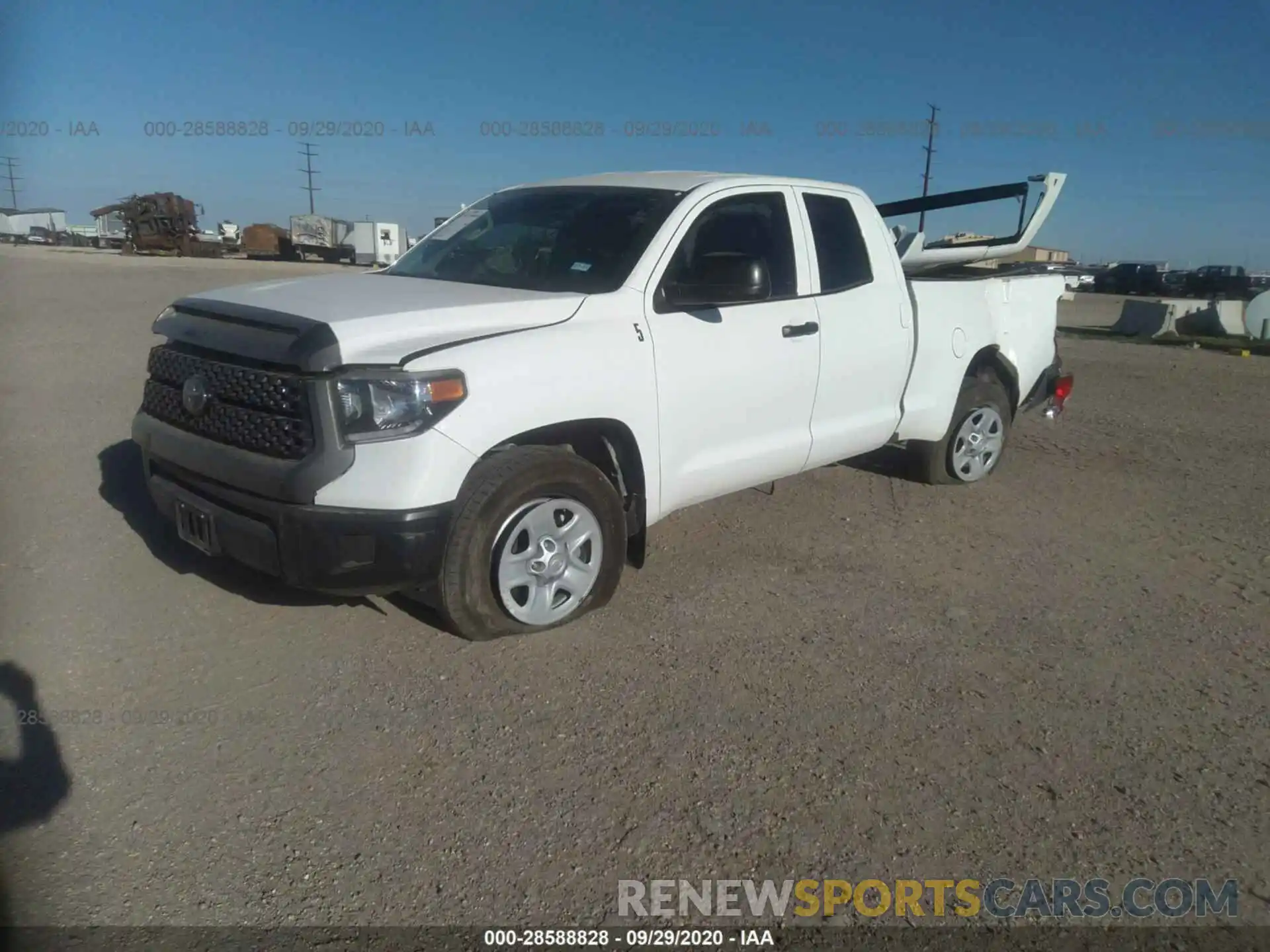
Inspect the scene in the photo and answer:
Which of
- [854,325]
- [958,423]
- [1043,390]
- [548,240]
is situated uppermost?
[548,240]

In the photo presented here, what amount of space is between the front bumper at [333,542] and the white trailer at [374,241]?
5024 centimetres

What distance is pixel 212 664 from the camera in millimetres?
3660

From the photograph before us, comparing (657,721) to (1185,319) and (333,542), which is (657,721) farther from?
(1185,319)

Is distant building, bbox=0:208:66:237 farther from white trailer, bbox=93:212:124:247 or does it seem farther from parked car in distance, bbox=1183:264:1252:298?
parked car in distance, bbox=1183:264:1252:298

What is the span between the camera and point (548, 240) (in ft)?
15.5

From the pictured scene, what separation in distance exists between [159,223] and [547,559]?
47.9 meters

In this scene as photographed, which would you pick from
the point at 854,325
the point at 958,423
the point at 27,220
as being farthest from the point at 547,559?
the point at 27,220

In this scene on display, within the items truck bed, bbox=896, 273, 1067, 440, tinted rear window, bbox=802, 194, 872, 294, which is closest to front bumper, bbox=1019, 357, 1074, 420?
truck bed, bbox=896, 273, 1067, 440

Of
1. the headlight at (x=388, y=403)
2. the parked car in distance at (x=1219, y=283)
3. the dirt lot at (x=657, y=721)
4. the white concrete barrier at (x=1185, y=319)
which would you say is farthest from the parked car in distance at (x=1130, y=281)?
the headlight at (x=388, y=403)

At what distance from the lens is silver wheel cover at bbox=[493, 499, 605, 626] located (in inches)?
150

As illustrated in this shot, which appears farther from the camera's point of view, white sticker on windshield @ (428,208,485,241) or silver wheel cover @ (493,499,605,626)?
white sticker on windshield @ (428,208,485,241)

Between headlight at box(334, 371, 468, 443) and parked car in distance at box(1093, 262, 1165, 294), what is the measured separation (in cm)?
4984

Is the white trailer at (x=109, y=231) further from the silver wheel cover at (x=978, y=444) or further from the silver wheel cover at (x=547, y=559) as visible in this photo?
the silver wheel cover at (x=547, y=559)

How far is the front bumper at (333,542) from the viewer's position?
3381 mm
